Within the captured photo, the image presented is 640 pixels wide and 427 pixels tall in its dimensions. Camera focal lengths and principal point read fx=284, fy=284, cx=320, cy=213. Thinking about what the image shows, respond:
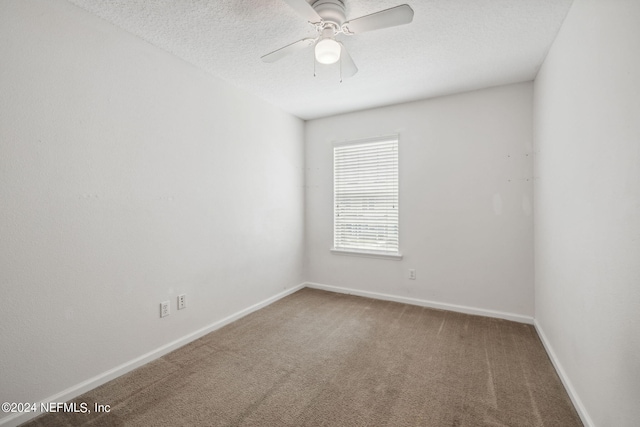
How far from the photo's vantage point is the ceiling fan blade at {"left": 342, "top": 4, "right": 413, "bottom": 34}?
1.57 m

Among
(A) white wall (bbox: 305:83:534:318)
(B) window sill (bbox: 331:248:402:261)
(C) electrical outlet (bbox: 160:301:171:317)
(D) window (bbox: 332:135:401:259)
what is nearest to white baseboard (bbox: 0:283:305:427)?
(C) electrical outlet (bbox: 160:301:171:317)

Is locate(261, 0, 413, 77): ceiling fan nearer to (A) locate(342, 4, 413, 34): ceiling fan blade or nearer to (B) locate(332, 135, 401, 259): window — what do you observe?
(A) locate(342, 4, 413, 34): ceiling fan blade

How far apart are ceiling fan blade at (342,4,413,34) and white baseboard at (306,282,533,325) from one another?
9.81 ft

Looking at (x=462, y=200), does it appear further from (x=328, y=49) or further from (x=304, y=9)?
(x=304, y=9)

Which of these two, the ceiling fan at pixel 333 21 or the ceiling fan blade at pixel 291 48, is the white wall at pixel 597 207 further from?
the ceiling fan blade at pixel 291 48

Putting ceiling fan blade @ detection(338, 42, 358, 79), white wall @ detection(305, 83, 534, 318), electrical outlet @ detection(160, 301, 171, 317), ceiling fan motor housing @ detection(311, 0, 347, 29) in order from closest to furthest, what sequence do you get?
1. ceiling fan motor housing @ detection(311, 0, 347, 29)
2. ceiling fan blade @ detection(338, 42, 358, 79)
3. electrical outlet @ detection(160, 301, 171, 317)
4. white wall @ detection(305, 83, 534, 318)

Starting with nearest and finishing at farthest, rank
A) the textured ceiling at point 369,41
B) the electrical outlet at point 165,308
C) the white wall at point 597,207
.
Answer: the white wall at point 597,207 < the textured ceiling at point 369,41 < the electrical outlet at point 165,308

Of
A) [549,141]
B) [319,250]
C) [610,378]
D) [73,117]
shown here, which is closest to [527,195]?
[549,141]

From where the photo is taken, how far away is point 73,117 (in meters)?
1.87

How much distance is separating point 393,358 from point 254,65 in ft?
9.32

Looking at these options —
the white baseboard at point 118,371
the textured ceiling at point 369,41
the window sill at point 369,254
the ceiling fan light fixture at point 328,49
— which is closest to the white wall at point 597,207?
the textured ceiling at point 369,41

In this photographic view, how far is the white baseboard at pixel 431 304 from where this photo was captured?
3041mm

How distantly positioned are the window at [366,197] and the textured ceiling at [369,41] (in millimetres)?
829

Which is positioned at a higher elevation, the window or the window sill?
the window
